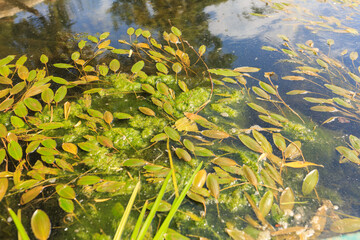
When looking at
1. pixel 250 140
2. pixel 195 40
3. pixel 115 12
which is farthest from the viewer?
pixel 115 12

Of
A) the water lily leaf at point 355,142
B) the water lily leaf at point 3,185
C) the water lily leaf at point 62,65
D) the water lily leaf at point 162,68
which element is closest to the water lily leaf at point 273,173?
the water lily leaf at point 355,142

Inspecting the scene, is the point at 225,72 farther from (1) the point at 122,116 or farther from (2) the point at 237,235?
(2) the point at 237,235

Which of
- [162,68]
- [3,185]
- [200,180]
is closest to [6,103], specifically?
[3,185]

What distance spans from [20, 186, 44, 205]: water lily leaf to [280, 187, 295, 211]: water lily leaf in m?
1.05

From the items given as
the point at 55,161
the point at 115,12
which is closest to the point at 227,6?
the point at 115,12

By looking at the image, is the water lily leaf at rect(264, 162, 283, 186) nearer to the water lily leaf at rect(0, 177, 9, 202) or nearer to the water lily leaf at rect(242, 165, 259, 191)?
the water lily leaf at rect(242, 165, 259, 191)

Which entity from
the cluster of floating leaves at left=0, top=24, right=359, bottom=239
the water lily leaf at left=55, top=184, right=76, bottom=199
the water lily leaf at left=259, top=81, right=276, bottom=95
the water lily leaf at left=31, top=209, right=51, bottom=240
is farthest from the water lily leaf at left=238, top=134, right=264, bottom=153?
the water lily leaf at left=31, top=209, right=51, bottom=240

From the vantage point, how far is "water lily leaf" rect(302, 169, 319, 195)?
3.25 feet

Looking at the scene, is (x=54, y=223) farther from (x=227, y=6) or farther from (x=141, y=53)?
(x=227, y=6)

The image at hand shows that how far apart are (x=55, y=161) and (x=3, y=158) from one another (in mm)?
235

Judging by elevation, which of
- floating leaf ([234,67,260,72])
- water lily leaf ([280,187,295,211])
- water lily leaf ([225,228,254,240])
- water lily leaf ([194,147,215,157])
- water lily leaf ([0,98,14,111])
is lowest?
water lily leaf ([280,187,295,211])

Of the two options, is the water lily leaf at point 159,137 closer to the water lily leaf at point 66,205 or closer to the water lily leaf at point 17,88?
the water lily leaf at point 66,205

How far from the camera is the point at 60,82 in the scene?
1.46 m

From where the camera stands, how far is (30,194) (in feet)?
3.04
